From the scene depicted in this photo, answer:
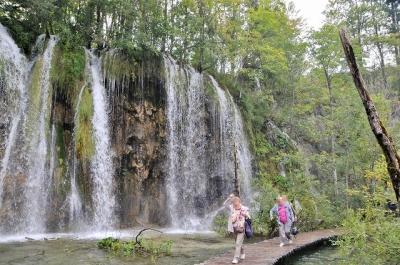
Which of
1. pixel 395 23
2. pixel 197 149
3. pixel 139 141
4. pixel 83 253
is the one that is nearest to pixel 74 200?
pixel 139 141

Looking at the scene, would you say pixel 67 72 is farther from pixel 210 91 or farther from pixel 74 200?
pixel 210 91

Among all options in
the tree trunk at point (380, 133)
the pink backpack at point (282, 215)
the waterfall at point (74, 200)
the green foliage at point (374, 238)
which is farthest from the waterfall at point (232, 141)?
the tree trunk at point (380, 133)

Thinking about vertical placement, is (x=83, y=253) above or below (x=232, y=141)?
below

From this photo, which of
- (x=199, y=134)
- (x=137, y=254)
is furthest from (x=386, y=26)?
(x=137, y=254)

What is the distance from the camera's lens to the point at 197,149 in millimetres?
21453

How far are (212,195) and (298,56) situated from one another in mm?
11059

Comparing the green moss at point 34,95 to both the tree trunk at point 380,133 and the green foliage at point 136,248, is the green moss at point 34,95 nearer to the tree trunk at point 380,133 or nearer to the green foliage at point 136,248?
the green foliage at point 136,248

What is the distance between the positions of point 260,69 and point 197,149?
759 cm

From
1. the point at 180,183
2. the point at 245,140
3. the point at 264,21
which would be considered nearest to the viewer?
the point at 180,183

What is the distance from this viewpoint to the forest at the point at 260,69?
738 inches

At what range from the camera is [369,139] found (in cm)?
2056

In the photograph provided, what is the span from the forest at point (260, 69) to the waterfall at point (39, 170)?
733 mm

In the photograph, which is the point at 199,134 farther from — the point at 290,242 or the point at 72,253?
the point at 72,253

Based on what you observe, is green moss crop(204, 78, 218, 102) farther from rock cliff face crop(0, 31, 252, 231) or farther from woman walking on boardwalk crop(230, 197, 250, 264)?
woman walking on boardwalk crop(230, 197, 250, 264)
